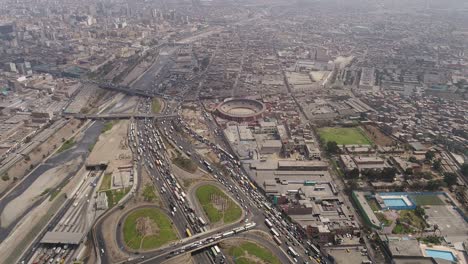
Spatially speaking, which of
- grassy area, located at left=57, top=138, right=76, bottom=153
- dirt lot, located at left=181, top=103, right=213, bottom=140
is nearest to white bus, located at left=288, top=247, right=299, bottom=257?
dirt lot, located at left=181, top=103, right=213, bottom=140

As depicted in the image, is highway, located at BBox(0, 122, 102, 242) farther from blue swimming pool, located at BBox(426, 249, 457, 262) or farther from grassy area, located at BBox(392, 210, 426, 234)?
blue swimming pool, located at BBox(426, 249, 457, 262)

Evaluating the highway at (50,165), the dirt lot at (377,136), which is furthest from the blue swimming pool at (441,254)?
the highway at (50,165)

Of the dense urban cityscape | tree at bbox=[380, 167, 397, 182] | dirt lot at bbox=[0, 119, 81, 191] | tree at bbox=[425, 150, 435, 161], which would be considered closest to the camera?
the dense urban cityscape

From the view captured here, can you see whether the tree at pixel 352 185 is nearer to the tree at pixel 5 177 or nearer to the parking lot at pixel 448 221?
the parking lot at pixel 448 221

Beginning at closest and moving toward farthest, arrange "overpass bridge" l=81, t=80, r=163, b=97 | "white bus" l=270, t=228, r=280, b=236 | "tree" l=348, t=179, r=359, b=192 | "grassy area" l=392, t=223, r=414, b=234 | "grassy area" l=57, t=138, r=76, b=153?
1. "white bus" l=270, t=228, r=280, b=236
2. "grassy area" l=392, t=223, r=414, b=234
3. "tree" l=348, t=179, r=359, b=192
4. "grassy area" l=57, t=138, r=76, b=153
5. "overpass bridge" l=81, t=80, r=163, b=97

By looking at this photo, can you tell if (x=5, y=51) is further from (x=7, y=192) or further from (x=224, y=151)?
(x=224, y=151)

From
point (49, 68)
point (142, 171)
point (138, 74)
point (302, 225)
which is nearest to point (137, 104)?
point (138, 74)

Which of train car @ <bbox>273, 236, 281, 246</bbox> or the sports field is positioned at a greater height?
train car @ <bbox>273, 236, 281, 246</bbox>
